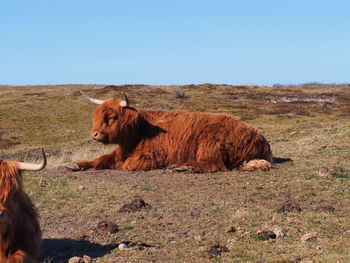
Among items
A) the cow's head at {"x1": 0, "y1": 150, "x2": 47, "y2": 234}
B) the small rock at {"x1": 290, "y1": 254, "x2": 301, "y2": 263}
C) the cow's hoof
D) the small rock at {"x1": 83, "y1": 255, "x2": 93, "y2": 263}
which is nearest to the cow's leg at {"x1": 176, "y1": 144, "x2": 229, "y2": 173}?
the cow's hoof

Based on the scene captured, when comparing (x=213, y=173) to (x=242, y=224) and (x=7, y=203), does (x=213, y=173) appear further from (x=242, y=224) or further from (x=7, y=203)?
(x=7, y=203)

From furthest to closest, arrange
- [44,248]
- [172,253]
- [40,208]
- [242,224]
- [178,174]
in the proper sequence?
[178,174]
[40,208]
[242,224]
[44,248]
[172,253]

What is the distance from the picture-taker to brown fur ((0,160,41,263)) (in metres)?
5.69

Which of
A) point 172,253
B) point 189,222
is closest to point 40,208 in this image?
point 189,222

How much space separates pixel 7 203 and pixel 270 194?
16.1 ft

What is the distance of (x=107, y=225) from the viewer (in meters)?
7.72

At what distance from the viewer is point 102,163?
492 inches

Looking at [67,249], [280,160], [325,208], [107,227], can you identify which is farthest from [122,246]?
[280,160]

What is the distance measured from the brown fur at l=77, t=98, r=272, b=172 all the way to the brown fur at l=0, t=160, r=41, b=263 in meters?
5.90

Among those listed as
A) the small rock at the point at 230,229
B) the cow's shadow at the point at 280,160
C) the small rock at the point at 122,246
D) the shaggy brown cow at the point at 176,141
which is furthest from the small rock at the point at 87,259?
the cow's shadow at the point at 280,160

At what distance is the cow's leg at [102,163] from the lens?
484 inches

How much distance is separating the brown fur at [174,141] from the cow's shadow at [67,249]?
190 inches

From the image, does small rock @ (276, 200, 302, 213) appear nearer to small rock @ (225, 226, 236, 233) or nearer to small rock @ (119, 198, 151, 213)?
small rock @ (225, 226, 236, 233)

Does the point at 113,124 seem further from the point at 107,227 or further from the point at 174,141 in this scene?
the point at 107,227
